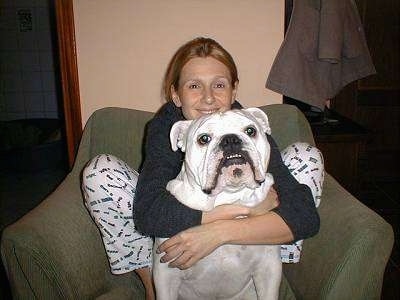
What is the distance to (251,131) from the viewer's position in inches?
49.3

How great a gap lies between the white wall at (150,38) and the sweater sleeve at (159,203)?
81 cm

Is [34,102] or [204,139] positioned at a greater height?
[204,139]

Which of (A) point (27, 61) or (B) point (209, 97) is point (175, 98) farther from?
(A) point (27, 61)

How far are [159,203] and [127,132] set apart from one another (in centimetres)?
69

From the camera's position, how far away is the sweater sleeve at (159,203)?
4.16 feet

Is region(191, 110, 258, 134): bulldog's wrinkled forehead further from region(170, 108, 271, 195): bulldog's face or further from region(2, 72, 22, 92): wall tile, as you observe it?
region(2, 72, 22, 92): wall tile


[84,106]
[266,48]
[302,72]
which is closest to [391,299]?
[302,72]

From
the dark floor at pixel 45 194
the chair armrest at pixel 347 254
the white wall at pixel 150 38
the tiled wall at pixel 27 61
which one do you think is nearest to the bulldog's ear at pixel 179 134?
the chair armrest at pixel 347 254

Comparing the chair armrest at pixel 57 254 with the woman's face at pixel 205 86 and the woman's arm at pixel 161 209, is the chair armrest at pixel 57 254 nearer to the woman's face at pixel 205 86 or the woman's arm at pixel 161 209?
the woman's arm at pixel 161 209

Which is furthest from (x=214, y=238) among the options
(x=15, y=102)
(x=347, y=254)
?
(x=15, y=102)

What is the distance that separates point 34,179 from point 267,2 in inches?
117

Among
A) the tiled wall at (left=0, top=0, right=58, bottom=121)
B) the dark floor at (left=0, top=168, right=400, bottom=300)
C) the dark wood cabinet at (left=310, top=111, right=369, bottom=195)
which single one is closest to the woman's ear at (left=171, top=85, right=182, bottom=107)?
the dark wood cabinet at (left=310, top=111, right=369, bottom=195)

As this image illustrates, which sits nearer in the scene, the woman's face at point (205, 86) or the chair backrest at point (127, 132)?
the woman's face at point (205, 86)

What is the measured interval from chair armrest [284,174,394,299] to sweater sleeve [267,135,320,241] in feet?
0.28
